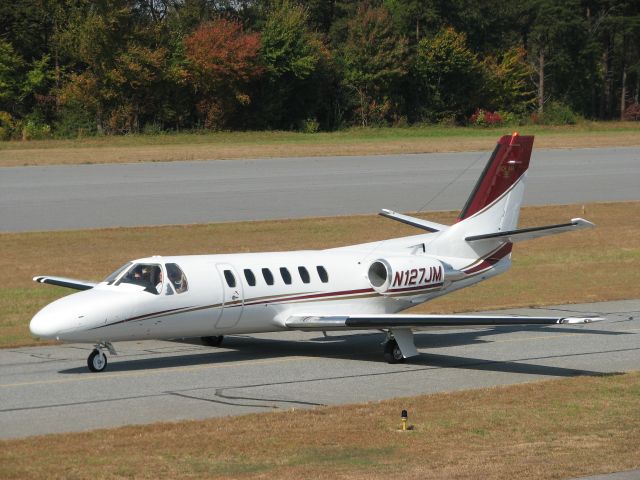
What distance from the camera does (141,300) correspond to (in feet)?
65.7

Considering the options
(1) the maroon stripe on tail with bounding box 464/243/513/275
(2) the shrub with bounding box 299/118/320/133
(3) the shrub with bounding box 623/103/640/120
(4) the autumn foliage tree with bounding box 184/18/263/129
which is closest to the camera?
(1) the maroon stripe on tail with bounding box 464/243/513/275

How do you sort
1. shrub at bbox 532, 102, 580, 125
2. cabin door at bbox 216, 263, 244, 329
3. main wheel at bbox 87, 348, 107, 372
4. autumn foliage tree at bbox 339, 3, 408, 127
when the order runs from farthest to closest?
shrub at bbox 532, 102, 580, 125
autumn foliage tree at bbox 339, 3, 408, 127
cabin door at bbox 216, 263, 244, 329
main wheel at bbox 87, 348, 107, 372

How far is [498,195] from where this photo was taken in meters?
25.3

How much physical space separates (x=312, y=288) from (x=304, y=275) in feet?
1.00

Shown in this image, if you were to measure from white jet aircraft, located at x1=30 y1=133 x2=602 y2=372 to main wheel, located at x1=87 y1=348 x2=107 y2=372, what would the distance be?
0.07ft

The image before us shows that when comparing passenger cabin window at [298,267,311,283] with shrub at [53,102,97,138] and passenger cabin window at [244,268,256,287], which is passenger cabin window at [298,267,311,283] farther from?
shrub at [53,102,97,138]

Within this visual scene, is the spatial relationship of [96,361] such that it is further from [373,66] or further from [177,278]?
[373,66]

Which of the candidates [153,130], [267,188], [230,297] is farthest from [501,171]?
[153,130]

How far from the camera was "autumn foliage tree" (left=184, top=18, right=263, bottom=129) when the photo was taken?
78.4 m

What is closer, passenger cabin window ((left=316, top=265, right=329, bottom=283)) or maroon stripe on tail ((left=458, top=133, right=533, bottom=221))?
passenger cabin window ((left=316, top=265, right=329, bottom=283))

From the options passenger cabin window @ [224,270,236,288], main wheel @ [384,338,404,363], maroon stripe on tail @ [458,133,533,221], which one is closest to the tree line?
maroon stripe on tail @ [458,133,533,221]

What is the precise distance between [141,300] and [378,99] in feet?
224

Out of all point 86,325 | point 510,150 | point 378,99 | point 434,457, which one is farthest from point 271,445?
point 378,99

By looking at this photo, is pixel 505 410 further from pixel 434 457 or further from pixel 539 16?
pixel 539 16
